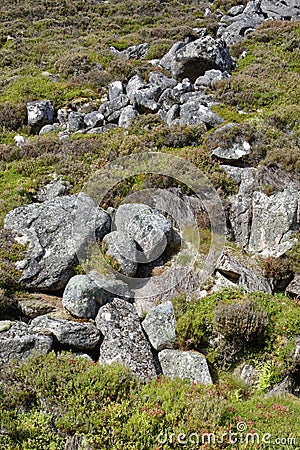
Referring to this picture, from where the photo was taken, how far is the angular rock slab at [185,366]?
6.95 metres

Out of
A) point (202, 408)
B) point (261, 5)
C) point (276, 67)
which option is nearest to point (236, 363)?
point (202, 408)

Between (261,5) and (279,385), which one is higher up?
(261,5)

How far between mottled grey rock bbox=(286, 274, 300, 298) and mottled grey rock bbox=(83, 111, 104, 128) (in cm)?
1101

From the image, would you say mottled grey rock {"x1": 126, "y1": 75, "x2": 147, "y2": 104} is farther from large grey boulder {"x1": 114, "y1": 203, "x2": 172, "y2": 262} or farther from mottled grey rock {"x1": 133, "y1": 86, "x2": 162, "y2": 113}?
large grey boulder {"x1": 114, "y1": 203, "x2": 172, "y2": 262}

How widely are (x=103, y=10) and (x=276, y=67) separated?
2324 centimetres

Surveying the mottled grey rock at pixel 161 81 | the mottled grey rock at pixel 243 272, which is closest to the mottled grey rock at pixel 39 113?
the mottled grey rock at pixel 161 81

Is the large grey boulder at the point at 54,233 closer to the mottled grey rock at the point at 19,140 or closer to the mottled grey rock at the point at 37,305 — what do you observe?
the mottled grey rock at the point at 37,305

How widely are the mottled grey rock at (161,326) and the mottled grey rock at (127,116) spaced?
999cm

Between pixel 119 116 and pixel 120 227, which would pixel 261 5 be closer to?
pixel 119 116

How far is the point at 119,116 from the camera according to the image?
17.3m

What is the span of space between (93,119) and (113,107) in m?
1.24

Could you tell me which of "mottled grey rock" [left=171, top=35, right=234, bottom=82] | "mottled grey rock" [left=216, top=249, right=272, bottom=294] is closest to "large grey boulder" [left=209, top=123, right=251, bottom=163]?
"mottled grey rock" [left=216, top=249, right=272, bottom=294]

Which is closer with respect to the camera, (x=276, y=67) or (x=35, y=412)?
(x=35, y=412)

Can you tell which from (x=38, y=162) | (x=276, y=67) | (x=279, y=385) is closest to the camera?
(x=279, y=385)
